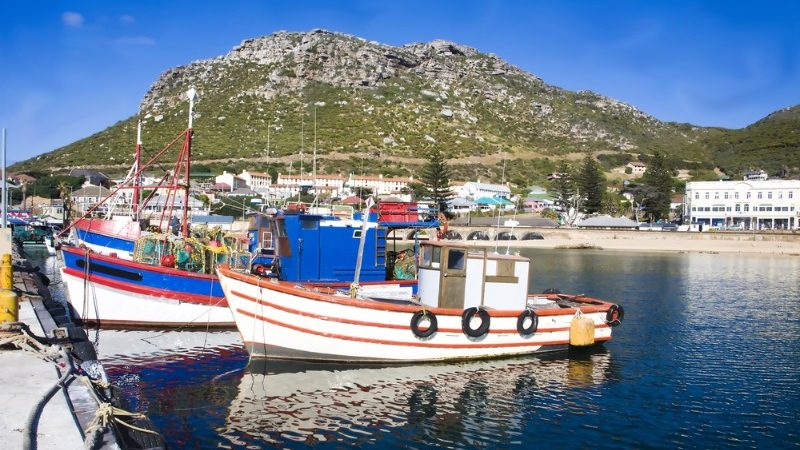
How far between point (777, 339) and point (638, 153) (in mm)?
137776

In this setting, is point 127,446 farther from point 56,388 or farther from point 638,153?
point 638,153

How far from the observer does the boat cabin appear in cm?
1534

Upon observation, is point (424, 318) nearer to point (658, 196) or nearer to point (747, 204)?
point (747, 204)

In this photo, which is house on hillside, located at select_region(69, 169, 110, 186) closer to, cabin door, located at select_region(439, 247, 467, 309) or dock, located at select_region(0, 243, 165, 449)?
cabin door, located at select_region(439, 247, 467, 309)

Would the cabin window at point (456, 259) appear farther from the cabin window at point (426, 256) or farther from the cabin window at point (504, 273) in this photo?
the cabin window at point (504, 273)

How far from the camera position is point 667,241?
7275 centimetres

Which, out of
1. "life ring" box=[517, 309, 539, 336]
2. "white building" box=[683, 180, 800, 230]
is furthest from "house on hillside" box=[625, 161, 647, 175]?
"life ring" box=[517, 309, 539, 336]

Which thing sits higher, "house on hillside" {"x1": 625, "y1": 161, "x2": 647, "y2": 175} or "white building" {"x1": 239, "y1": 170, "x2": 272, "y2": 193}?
"house on hillside" {"x1": 625, "y1": 161, "x2": 647, "y2": 175}

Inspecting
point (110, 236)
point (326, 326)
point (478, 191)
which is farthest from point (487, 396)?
point (478, 191)

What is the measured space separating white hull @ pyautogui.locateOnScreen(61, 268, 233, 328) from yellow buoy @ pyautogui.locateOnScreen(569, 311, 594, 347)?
36.6 ft

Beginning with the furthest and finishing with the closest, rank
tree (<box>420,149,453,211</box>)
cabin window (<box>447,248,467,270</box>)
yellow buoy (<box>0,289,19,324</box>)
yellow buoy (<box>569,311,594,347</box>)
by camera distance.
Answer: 1. tree (<box>420,149,453,211</box>)
2. yellow buoy (<box>569,311,594,347</box>)
3. cabin window (<box>447,248,467,270</box>)
4. yellow buoy (<box>0,289,19,324</box>)

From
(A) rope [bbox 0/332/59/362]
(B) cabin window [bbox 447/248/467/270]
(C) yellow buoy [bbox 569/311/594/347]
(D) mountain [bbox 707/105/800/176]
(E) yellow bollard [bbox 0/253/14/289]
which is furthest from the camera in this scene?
(D) mountain [bbox 707/105/800/176]

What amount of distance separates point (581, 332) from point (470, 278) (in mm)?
3898

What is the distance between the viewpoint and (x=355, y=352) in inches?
571
